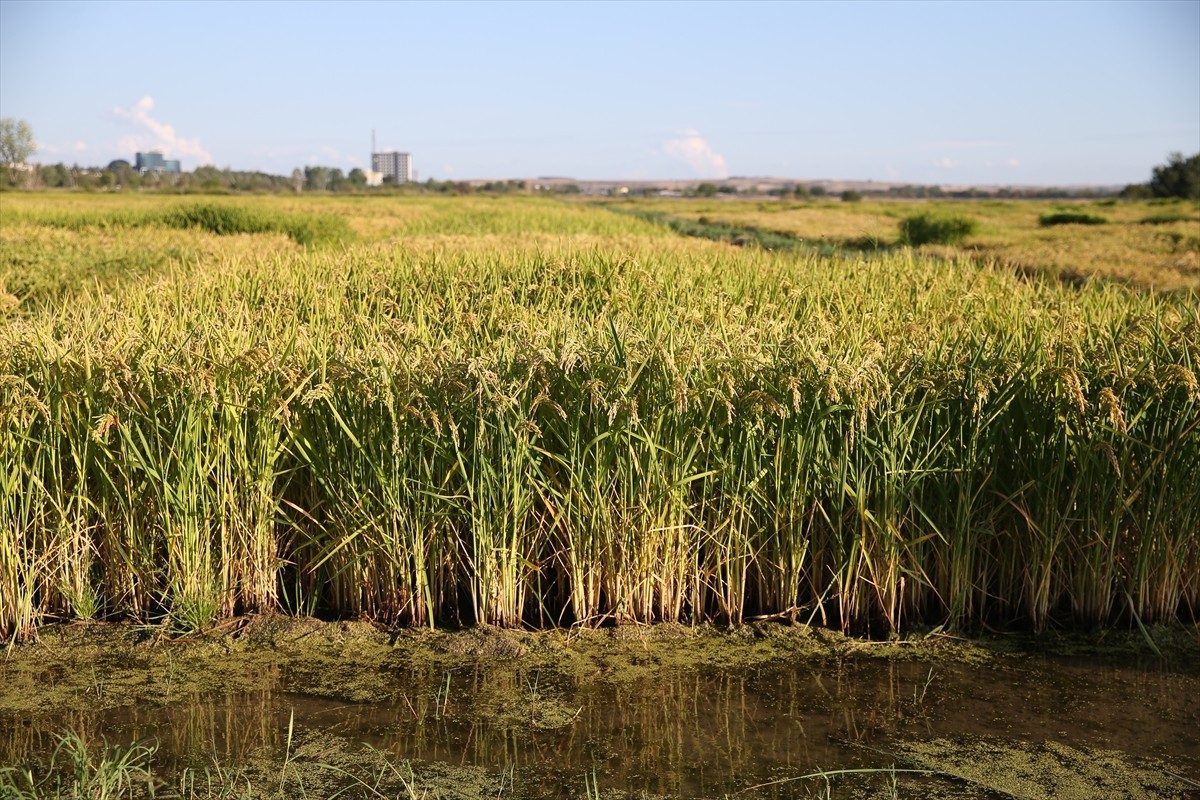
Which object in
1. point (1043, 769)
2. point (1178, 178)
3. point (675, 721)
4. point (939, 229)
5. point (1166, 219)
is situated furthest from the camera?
point (1178, 178)

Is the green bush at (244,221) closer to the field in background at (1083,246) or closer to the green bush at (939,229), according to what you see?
the field in background at (1083,246)

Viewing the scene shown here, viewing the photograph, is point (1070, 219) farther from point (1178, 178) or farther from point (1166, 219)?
point (1178, 178)

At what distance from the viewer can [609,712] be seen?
302 cm

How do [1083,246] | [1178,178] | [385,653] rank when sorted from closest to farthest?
[385,653], [1083,246], [1178,178]

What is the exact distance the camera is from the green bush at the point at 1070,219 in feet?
126

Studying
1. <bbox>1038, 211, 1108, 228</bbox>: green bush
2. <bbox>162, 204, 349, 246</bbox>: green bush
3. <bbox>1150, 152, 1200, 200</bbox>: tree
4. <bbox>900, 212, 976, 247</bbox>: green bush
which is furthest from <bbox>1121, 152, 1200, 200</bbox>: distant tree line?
<bbox>162, 204, 349, 246</bbox>: green bush

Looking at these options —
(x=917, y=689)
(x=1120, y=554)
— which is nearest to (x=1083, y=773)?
(x=917, y=689)

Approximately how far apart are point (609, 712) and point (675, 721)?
20 cm

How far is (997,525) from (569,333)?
173 centimetres

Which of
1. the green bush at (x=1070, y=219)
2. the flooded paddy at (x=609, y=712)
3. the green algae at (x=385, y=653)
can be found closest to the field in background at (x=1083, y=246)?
the green bush at (x=1070, y=219)

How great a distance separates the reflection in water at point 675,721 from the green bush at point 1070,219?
3860 cm

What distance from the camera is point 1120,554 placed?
378cm

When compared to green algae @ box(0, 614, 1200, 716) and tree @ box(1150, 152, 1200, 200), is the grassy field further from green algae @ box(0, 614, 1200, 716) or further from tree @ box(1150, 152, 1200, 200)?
tree @ box(1150, 152, 1200, 200)

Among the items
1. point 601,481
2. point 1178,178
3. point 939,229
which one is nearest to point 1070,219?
point 939,229
